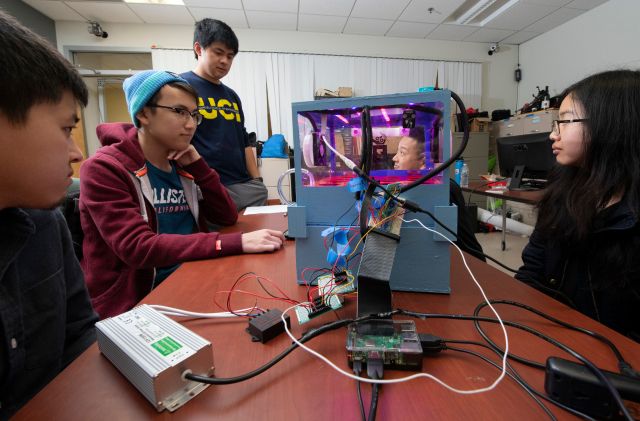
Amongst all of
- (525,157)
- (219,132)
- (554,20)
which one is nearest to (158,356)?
(219,132)

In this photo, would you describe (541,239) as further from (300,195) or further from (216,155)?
(216,155)

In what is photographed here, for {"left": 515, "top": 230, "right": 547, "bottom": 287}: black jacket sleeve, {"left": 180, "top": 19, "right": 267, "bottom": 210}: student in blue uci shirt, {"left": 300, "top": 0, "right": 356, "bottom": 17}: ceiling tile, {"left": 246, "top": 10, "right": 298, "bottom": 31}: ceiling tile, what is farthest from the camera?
{"left": 246, "top": 10, "right": 298, "bottom": 31}: ceiling tile

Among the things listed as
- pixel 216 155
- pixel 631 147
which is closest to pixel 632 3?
pixel 631 147

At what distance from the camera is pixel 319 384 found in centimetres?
39

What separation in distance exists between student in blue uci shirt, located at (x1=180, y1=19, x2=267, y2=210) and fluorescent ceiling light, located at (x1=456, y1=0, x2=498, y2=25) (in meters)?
3.41

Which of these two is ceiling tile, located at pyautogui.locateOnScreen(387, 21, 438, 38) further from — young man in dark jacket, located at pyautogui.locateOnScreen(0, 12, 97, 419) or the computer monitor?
young man in dark jacket, located at pyautogui.locateOnScreen(0, 12, 97, 419)

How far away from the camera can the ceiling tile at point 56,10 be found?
3.48 metres

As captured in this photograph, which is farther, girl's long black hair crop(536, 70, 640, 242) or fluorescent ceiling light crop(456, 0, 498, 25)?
fluorescent ceiling light crop(456, 0, 498, 25)

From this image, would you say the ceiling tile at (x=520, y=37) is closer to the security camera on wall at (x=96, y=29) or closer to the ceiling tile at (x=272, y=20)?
the ceiling tile at (x=272, y=20)

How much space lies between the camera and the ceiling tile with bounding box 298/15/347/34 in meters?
3.95

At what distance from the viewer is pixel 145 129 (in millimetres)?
1128

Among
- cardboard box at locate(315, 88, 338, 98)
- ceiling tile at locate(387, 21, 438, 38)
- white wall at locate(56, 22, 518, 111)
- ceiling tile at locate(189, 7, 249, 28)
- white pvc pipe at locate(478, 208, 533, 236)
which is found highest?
ceiling tile at locate(189, 7, 249, 28)

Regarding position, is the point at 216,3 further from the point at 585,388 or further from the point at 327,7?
the point at 585,388

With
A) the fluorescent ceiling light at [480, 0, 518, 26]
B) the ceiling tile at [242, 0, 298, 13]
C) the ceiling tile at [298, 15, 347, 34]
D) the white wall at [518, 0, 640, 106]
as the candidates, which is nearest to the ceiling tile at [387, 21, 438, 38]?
the fluorescent ceiling light at [480, 0, 518, 26]
